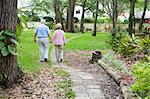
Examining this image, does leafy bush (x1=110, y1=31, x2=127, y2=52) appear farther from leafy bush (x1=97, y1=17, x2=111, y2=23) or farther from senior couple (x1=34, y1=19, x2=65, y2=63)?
leafy bush (x1=97, y1=17, x2=111, y2=23)

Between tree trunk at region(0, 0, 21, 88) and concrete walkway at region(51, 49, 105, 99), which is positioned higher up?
tree trunk at region(0, 0, 21, 88)

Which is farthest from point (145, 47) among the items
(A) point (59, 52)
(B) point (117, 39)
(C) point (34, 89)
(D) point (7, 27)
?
(D) point (7, 27)

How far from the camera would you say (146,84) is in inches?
260

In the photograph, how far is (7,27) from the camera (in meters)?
8.25

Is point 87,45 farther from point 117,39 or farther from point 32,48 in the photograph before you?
point 117,39

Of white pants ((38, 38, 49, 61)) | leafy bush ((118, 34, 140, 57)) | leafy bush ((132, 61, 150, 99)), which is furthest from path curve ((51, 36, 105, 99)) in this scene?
leafy bush ((118, 34, 140, 57))

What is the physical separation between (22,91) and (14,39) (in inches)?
46.3

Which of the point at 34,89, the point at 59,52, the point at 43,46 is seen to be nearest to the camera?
the point at 34,89

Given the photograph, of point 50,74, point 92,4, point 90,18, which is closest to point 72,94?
point 50,74

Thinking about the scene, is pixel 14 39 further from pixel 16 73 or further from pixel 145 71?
pixel 145 71

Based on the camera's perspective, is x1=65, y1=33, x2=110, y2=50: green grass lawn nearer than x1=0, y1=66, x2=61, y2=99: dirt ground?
No

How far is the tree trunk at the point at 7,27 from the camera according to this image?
8203 millimetres

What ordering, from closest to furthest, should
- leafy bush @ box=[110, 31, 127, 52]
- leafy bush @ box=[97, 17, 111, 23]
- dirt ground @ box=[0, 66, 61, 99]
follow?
A: 1. dirt ground @ box=[0, 66, 61, 99]
2. leafy bush @ box=[110, 31, 127, 52]
3. leafy bush @ box=[97, 17, 111, 23]

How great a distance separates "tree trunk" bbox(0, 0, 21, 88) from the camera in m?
8.20
